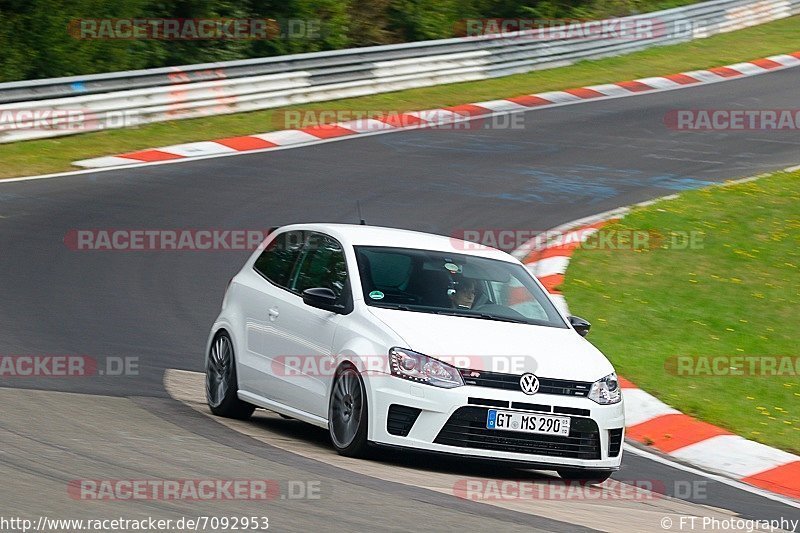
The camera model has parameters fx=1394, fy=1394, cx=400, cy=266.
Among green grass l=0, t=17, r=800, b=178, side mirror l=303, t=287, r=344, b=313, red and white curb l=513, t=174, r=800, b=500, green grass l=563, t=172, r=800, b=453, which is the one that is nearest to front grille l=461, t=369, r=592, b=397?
side mirror l=303, t=287, r=344, b=313

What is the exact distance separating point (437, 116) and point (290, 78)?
2718 millimetres

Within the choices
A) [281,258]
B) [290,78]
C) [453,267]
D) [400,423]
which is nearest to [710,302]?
[453,267]

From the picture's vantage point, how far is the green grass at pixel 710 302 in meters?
11.6

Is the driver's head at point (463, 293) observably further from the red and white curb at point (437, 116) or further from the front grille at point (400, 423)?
the red and white curb at point (437, 116)

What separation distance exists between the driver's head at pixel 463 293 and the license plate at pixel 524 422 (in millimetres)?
1087

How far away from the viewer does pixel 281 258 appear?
33.6 ft

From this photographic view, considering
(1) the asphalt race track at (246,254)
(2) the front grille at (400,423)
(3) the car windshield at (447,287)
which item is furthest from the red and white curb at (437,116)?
(2) the front grille at (400,423)

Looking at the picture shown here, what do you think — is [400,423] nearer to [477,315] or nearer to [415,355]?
[415,355]

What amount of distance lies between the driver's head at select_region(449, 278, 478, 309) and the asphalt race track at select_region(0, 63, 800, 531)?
3.46ft

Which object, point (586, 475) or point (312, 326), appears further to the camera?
point (312, 326)

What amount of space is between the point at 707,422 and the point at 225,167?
10487mm

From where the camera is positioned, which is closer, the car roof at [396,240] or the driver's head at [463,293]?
the driver's head at [463,293]

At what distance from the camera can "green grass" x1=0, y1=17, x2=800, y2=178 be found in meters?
20.1

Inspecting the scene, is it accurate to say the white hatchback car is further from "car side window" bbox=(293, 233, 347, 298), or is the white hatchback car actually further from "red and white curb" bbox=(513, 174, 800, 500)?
"red and white curb" bbox=(513, 174, 800, 500)
